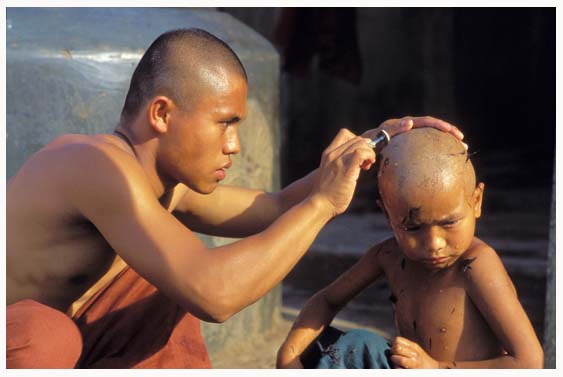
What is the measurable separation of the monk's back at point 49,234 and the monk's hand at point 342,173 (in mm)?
547

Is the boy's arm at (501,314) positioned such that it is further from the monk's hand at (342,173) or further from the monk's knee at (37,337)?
the monk's knee at (37,337)

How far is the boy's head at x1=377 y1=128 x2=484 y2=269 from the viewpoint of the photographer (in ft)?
9.58

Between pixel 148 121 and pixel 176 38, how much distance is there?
0.76 feet

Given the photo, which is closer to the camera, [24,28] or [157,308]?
[157,308]

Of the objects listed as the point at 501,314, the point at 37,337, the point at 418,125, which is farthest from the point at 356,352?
the point at 37,337

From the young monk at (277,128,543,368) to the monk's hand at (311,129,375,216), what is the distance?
0.35 feet

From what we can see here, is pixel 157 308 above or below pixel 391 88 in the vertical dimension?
above

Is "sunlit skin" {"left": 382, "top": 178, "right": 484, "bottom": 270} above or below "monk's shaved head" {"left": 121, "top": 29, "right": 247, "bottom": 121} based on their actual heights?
below

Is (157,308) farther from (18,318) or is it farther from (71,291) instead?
(18,318)

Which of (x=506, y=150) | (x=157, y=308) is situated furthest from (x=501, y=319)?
(x=506, y=150)

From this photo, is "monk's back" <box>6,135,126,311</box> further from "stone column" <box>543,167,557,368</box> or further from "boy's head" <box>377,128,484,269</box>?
"stone column" <box>543,167,557,368</box>

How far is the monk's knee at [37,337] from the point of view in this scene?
116 inches

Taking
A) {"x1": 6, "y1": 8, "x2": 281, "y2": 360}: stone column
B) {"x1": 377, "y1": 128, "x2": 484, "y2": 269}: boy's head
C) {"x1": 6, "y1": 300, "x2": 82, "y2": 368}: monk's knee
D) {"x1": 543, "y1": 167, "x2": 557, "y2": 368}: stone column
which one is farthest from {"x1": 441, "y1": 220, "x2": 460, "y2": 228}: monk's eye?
{"x1": 6, "y1": 8, "x2": 281, "y2": 360}: stone column

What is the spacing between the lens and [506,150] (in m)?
10.3
